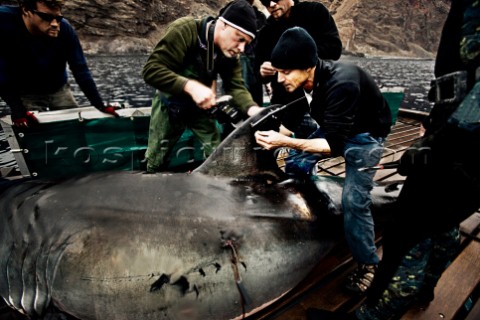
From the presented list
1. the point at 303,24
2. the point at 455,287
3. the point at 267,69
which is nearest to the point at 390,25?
the point at 303,24

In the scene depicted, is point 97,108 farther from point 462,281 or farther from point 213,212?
point 462,281

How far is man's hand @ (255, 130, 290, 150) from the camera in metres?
2.12

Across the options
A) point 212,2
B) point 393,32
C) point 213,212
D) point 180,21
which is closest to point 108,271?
point 213,212

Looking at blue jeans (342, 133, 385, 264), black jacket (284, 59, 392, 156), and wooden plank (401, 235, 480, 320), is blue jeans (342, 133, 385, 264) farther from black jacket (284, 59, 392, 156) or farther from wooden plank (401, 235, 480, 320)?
wooden plank (401, 235, 480, 320)

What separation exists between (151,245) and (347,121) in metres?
1.61

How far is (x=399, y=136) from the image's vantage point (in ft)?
20.7

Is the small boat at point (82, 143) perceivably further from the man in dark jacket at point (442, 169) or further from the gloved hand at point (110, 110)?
the man in dark jacket at point (442, 169)

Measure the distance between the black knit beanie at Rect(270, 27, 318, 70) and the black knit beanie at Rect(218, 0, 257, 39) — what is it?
629 mm

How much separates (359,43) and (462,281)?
465 feet

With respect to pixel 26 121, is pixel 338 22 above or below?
above

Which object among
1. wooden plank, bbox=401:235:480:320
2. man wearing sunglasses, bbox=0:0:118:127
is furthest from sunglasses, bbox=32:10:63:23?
wooden plank, bbox=401:235:480:320

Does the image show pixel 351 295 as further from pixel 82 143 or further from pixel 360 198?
pixel 82 143

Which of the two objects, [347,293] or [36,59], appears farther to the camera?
[36,59]

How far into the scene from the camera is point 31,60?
10.8ft
